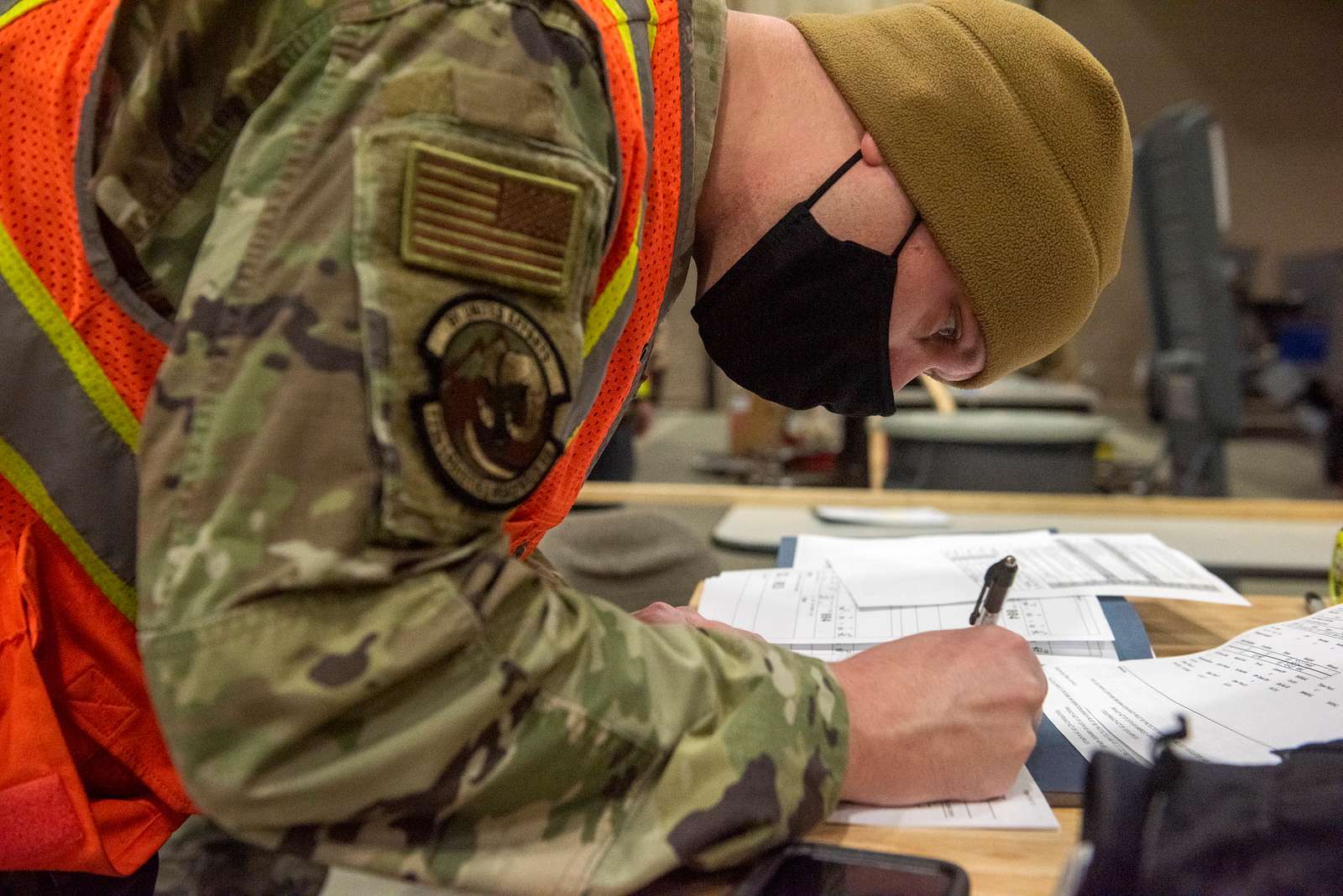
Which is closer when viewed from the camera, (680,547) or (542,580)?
(542,580)

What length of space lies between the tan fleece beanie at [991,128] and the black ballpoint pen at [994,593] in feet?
0.70

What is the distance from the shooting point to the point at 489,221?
1.36ft

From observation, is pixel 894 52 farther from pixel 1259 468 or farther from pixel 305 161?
pixel 1259 468

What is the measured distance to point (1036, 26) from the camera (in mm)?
671

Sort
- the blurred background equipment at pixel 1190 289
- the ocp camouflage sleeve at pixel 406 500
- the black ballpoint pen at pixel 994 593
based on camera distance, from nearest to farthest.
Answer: the ocp camouflage sleeve at pixel 406 500
the black ballpoint pen at pixel 994 593
the blurred background equipment at pixel 1190 289

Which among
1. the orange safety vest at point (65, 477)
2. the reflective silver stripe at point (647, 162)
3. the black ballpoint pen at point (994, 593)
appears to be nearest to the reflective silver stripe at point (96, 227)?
the orange safety vest at point (65, 477)

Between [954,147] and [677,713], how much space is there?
1.47ft

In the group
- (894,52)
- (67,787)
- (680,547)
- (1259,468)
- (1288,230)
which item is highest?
(894,52)

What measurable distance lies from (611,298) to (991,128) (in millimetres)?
324

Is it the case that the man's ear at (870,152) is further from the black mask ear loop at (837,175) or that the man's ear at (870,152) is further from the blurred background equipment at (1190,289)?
the blurred background equipment at (1190,289)

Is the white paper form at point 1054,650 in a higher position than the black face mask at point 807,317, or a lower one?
lower

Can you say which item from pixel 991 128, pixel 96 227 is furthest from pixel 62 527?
pixel 991 128

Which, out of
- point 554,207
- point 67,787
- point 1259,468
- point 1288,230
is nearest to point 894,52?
point 554,207

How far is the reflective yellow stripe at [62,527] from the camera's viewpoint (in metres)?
0.47
